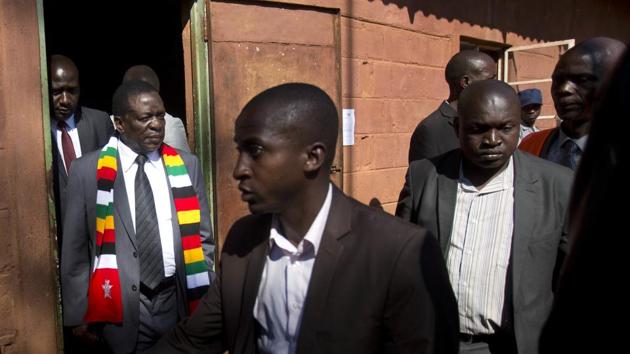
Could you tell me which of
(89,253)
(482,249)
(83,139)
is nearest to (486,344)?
(482,249)

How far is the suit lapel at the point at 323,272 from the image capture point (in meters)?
1.50

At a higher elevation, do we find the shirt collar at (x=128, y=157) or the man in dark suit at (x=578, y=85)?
the man in dark suit at (x=578, y=85)

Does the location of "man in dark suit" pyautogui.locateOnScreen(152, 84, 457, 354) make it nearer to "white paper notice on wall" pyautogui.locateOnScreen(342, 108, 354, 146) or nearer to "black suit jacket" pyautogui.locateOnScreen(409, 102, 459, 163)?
"black suit jacket" pyautogui.locateOnScreen(409, 102, 459, 163)

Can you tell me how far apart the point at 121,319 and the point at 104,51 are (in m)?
5.21

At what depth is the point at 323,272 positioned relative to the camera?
60.8 inches

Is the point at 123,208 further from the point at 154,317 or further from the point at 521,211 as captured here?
the point at 521,211

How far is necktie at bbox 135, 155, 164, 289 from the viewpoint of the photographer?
109 inches

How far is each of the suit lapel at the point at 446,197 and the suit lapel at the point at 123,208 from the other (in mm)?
1494

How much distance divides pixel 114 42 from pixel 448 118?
5030mm

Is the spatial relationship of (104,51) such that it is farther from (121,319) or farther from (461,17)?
(121,319)

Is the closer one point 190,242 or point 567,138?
point 567,138

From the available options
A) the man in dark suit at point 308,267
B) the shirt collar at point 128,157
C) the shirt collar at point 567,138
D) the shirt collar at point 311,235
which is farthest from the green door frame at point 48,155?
the shirt collar at point 567,138

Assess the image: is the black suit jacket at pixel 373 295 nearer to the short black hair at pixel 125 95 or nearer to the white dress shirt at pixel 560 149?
the white dress shirt at pixel 560 149

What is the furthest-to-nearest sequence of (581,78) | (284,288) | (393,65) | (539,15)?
1. (539,15)
2. (393,65)
3. (581,78)
4. (284,288)
